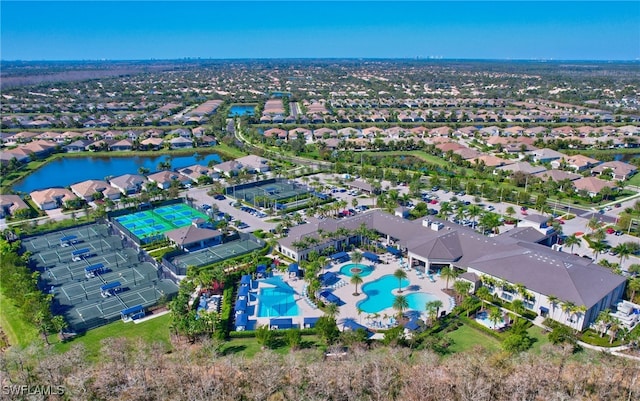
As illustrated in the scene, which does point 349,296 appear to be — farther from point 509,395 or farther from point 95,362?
point 95,362

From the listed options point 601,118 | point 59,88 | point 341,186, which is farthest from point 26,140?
point 601,118

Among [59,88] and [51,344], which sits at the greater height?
[59,88]

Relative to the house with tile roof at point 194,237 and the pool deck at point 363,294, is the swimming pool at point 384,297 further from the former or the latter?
Answer: the house with tile roof at point 194,237

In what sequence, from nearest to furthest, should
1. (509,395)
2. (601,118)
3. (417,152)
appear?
(509,395) < (417,152) < (601,118)

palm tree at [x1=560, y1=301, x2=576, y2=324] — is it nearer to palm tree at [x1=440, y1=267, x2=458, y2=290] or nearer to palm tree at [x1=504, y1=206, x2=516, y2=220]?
palm tree at [x1=440, y1=267, x2=458, y2=290]

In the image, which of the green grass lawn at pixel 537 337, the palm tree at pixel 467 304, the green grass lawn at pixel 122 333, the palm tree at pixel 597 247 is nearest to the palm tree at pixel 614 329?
the green grass lawn at pixel 537 337
